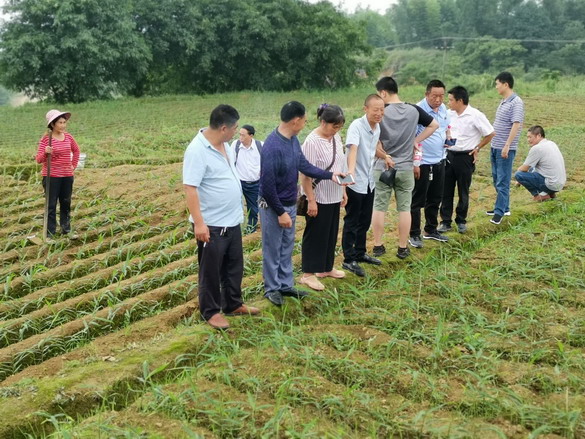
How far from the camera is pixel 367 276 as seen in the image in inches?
227

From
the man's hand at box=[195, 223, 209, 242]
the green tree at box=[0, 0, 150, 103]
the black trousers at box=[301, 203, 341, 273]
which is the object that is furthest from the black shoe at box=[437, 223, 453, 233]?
the green tree at box=[0, 0, 150, 103]

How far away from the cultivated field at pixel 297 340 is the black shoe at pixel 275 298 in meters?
0.06

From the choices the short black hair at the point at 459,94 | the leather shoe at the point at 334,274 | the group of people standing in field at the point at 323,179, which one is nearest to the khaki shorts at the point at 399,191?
the group of people standing in field at the point at 323,179

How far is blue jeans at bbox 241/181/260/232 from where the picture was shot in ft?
24.7

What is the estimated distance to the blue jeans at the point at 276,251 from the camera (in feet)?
16.6

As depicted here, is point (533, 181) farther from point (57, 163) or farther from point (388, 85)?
point (57, 163)

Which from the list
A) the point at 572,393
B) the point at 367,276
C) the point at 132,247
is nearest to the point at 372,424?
the point at 572,393

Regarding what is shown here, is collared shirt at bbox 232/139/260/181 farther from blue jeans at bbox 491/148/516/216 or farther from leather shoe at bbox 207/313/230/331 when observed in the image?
leather shoe at bbox 207/313/230/331

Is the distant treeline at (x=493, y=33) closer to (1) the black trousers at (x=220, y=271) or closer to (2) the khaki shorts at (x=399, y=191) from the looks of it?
(2) the khaki shorts at (x=399, y=191)

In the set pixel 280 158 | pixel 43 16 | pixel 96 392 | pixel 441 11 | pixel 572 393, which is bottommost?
pixel 96 392

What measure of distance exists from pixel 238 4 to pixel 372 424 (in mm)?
28699

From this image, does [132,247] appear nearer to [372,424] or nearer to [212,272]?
[212,272]

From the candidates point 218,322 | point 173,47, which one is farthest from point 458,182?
point 173,47

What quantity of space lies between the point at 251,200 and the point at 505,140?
2.91m
